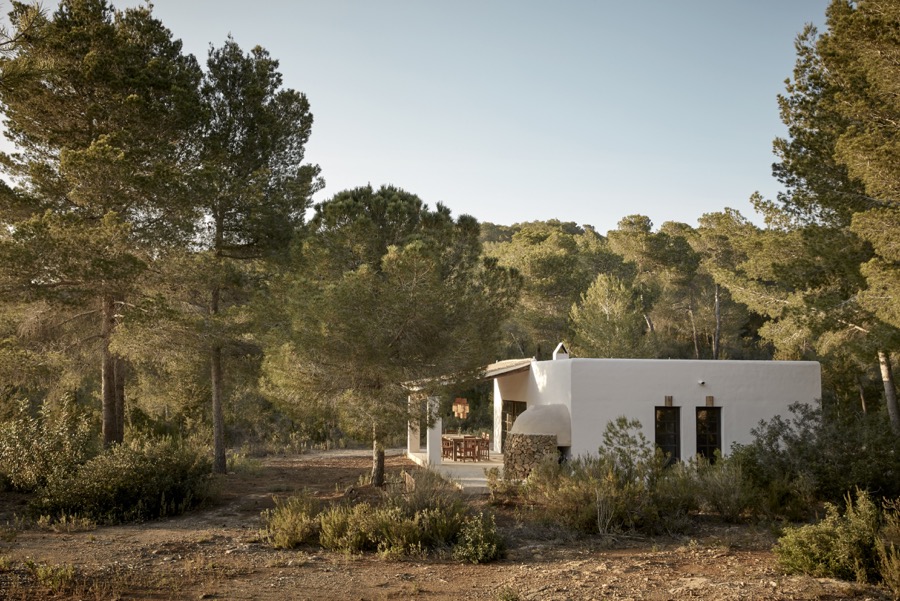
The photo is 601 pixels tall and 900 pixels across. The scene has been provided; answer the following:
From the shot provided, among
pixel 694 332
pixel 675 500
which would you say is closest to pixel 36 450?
pixel 675 500

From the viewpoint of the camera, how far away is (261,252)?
661 inches

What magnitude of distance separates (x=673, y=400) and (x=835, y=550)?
24.0ft

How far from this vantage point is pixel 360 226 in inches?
505

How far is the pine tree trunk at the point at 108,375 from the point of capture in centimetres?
1445

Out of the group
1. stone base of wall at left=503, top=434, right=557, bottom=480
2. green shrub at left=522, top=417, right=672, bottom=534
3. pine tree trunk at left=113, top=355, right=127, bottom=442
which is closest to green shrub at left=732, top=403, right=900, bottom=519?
green shrub at left=522, top=417, right=672, bottom=534

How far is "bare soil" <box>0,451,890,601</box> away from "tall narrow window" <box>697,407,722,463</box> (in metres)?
4.37

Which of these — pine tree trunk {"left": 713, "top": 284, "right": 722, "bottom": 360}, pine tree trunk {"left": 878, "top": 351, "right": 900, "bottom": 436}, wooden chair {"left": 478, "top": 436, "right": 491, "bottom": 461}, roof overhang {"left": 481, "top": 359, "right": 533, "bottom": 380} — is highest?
pine tree trunk {"left": 713, "top": 284, "right": 722, "bottom": 360}

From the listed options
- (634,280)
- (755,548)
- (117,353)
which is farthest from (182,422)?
(634,280)

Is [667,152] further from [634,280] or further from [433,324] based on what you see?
[634,280]

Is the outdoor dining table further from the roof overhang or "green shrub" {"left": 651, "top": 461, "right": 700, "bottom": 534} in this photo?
"green shrub" {"left": 651, "top": 461, "right": 700, "bottom": 534}

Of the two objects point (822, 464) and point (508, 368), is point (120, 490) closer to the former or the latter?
point (508, 368)

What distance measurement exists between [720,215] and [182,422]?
18385 millimetres

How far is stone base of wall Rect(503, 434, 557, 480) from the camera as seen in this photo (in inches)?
548

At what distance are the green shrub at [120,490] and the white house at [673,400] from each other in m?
6.66
